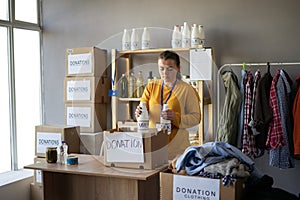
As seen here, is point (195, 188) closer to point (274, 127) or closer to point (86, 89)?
point (274, 127)

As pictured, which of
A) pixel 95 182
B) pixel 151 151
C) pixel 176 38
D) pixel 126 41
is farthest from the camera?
pixel 126 41

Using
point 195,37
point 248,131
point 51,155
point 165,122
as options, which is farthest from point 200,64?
point 51,155

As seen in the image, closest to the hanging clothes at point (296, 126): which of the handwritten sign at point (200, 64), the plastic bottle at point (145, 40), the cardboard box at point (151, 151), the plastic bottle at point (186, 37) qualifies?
the handwritten sign at point (200, 64)

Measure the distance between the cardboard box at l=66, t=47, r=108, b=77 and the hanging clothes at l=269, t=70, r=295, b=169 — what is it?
166cm

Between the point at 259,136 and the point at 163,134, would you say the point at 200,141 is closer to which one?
the point at 259,136

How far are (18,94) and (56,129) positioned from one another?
2.68 ft

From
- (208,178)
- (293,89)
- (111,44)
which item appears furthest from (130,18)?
(208,178)

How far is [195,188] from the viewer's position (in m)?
1.84

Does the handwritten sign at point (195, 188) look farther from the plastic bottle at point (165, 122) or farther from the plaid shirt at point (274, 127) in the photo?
the plaid shirt at point (274, 127)

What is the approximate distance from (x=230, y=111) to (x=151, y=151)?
129cm

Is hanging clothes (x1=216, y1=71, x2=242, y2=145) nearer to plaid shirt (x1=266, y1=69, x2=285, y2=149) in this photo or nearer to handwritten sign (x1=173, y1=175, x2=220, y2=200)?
plaid shirt (x1=266, y1=69, x2=285, y2=149)

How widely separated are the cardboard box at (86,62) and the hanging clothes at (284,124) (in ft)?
5.44

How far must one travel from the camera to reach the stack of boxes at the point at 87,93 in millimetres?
3628

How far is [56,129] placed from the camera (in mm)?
3357
